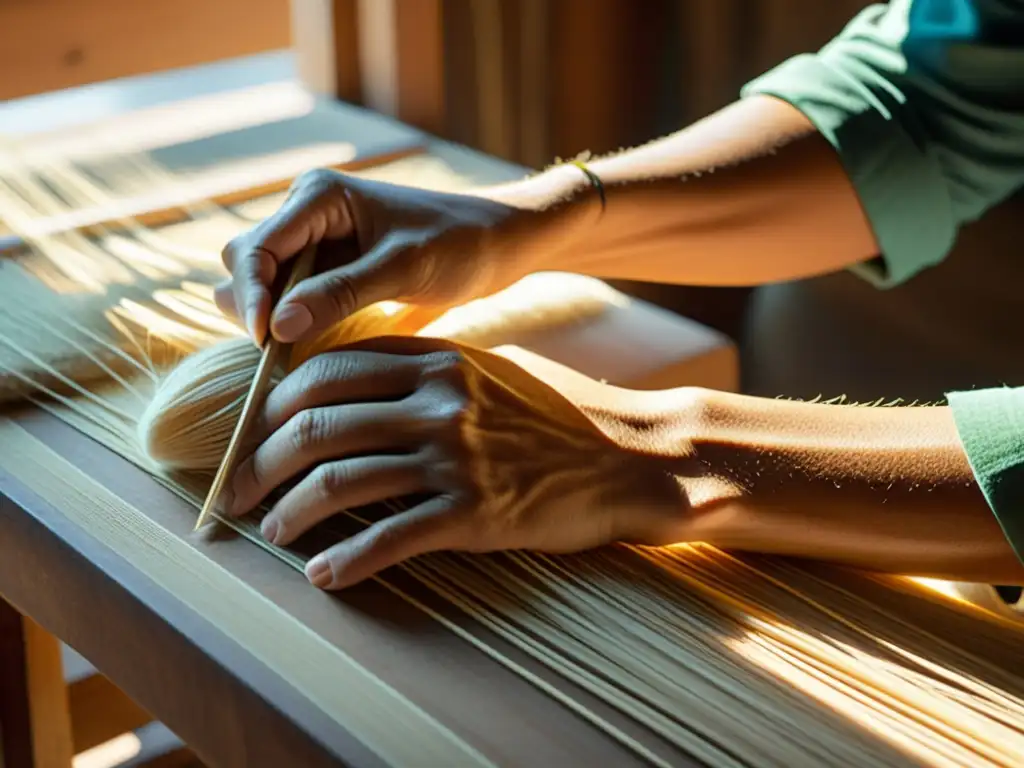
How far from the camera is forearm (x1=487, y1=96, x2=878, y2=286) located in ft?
3.24

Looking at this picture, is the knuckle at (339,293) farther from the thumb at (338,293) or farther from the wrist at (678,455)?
the wrist at (678,455)

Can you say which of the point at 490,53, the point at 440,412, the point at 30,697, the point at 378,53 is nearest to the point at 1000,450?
the point at 440,412

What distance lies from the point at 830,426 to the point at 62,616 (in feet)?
1.51

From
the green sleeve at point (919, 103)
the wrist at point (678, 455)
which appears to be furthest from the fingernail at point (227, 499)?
the green sleeve at point (919, 103)

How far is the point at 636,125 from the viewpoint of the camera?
186cm

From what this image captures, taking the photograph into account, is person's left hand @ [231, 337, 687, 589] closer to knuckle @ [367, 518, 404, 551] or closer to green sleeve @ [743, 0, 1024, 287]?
knuckle @ [367, 518, 404, 551]

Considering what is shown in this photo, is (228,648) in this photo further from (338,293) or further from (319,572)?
(338,293)

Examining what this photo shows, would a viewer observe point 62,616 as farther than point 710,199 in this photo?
No

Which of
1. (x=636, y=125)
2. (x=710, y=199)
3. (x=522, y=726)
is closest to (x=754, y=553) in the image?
(x=522, y=726)

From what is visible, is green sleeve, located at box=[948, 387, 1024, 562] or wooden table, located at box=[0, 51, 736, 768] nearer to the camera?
wooden table, located at box=[0, 51, 736, 768]

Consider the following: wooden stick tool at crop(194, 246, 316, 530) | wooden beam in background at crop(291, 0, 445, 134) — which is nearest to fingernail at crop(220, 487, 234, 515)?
wooden stick tool at crop(194, 246, 316, 530)

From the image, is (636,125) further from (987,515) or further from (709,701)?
(709,701)

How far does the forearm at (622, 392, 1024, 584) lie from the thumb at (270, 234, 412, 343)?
0.63ft

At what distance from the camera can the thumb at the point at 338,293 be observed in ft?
2.44
